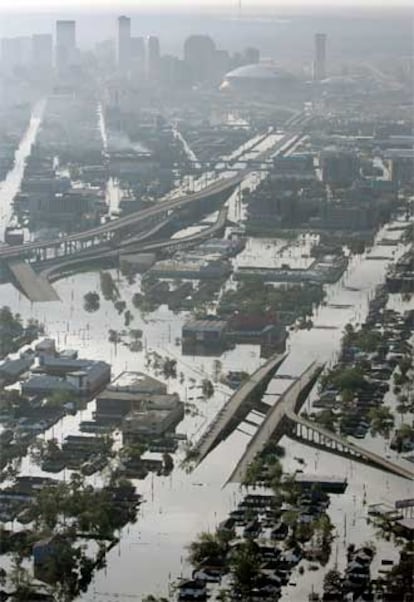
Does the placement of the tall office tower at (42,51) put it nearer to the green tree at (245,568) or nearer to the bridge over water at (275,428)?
the bridge over water at (275,428)

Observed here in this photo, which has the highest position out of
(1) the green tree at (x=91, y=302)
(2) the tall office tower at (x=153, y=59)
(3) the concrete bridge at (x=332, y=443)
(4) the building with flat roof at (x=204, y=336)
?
(2) the tall office tower at (x=153, y=59)

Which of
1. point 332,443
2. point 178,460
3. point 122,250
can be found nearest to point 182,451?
point 178,460

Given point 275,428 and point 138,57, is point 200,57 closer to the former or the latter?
point 138,57

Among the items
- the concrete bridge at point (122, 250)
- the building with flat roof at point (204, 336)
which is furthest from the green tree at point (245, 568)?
the concrete bridge at point (122, 250)

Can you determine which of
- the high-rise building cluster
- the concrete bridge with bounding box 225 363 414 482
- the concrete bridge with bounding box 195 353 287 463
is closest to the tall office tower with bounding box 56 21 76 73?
the high-rise building cluster

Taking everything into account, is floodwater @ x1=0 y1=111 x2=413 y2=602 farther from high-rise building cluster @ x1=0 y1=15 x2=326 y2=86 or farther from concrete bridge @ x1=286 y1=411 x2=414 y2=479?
high-rise building cluster @ x1=0 y1=15 x2=326 y2=86
